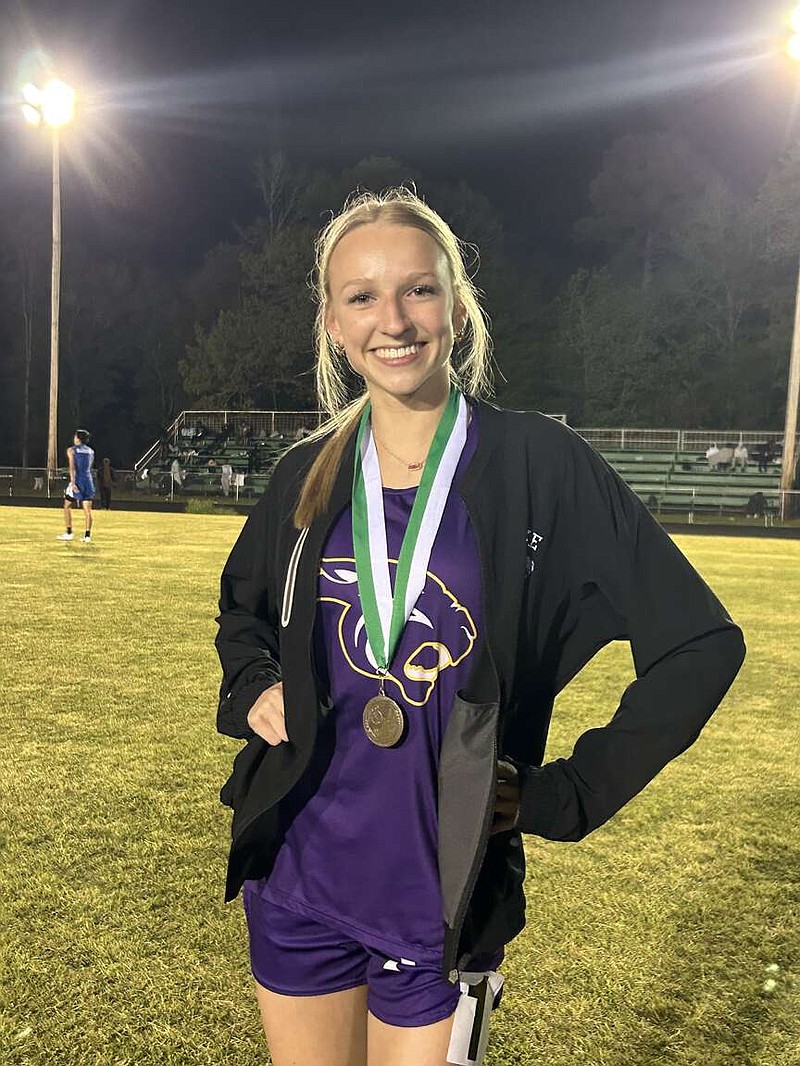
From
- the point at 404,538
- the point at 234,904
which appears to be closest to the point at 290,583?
the point at 404,538

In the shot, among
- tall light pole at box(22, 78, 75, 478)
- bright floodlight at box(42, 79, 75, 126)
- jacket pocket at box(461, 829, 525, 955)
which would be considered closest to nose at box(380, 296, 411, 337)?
jacket pocket at box(461, 829, 525, 955)

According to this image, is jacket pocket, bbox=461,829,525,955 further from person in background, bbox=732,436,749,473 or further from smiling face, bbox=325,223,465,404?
person in background, bbox=732,436,749,473

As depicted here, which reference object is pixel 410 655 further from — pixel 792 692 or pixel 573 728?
pixel 792 692

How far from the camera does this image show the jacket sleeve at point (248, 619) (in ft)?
6.22

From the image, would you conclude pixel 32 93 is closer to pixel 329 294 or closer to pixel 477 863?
pixel 329 294

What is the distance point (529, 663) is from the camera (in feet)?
5.50

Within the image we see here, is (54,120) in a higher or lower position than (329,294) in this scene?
higher

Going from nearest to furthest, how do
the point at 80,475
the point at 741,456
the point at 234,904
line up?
1. the point at 234,904
2. the point at 80,475
3. the point at 741,456

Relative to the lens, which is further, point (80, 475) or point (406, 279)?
point (80, 475)

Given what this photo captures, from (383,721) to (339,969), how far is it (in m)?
0.48

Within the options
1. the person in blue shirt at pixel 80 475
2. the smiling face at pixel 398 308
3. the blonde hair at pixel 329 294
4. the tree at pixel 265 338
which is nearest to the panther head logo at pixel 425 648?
the blonde hair at pixel 329 294

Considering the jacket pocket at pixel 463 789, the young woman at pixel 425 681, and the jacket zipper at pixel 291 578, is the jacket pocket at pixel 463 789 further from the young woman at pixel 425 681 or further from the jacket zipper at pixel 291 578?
the jacket zipper at pixel 291 578

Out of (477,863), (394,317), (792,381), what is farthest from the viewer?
(792,381)

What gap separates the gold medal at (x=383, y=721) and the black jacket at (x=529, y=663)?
0.09m
